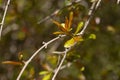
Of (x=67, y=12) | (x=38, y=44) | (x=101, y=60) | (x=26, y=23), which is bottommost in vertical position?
(x=101, y=60)

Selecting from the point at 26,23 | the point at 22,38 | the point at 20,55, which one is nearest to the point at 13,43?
the point at 22,38

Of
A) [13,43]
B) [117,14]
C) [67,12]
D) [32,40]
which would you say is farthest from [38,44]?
[67,12]

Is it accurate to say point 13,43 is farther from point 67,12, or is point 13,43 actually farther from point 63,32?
point 63,32

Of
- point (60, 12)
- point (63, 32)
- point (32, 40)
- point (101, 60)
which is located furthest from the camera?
point (32, 40)

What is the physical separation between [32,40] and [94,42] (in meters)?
0.47

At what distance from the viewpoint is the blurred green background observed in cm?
221

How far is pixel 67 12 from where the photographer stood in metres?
1.57

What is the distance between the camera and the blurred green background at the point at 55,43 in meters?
2.21

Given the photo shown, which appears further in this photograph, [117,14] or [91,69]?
[117,14]

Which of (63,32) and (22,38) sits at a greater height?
(63,32)

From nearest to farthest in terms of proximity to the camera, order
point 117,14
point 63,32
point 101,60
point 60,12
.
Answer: point 63,32, point 60,12, point 101,60, point 117,14

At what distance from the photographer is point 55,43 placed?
2736mm

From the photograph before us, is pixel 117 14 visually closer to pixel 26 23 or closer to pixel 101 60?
pixel 101 60

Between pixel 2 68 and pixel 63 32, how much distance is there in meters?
1.72
